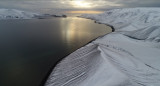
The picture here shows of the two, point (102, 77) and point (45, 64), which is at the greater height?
point (102, 77)

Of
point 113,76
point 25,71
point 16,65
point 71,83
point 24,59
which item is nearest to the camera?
point 113,76

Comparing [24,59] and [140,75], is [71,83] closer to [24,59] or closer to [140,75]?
[140,75]

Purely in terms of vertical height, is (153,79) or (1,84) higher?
(153,79)

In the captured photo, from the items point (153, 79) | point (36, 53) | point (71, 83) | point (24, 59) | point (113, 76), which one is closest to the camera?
point (113, 76)

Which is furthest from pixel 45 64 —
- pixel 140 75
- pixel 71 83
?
pixel 140 75

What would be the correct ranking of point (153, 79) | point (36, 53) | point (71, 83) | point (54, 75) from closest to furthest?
point (153, 79)
point (71, 83)
point (54, 75)
point (36, 53)

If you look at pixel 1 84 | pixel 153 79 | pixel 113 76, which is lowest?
pixel 1 84

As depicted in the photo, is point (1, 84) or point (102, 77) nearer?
point (102, 77)

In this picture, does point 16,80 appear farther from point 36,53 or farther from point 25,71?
point 36,53

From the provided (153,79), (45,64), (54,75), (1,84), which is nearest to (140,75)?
(153,79)
